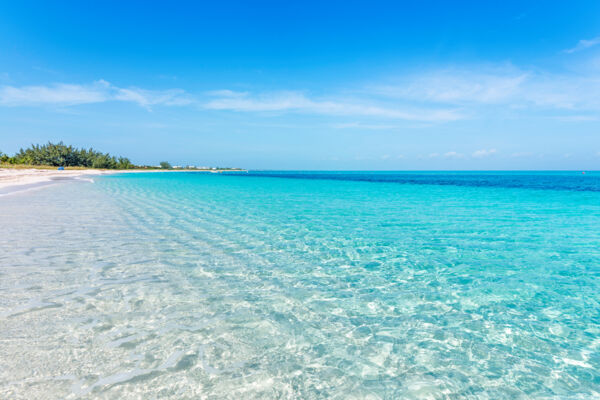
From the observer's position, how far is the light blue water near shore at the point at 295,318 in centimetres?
420

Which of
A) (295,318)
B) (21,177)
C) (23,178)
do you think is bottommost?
(295,318)

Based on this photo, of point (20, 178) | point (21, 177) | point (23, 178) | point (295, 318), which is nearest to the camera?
point (295, 318)

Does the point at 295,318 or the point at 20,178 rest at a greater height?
the point at 20,178

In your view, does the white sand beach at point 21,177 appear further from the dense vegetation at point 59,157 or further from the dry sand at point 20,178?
the dense vegetation at point 59,157

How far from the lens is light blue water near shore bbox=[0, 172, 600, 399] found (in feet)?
13.8

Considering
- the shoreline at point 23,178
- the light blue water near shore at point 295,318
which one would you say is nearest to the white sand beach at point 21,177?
the shoreline at point 23,178

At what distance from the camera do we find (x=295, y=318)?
6000 mm

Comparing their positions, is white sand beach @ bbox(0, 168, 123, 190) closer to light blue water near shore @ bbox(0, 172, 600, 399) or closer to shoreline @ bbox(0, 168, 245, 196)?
shoreline @ bbox(0, 168, 245, 196)

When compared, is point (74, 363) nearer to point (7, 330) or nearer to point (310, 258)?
point (7, 330)

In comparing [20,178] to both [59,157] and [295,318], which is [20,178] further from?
[59,157]

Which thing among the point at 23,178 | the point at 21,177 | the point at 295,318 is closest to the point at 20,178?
the point at 23,178

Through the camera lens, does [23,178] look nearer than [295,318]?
No

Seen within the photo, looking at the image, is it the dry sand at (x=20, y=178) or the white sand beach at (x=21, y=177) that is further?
the white sand beach at (x=21, y=177)

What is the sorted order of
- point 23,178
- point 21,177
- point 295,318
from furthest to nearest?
point 21,177
point 23,178
point 295,318
